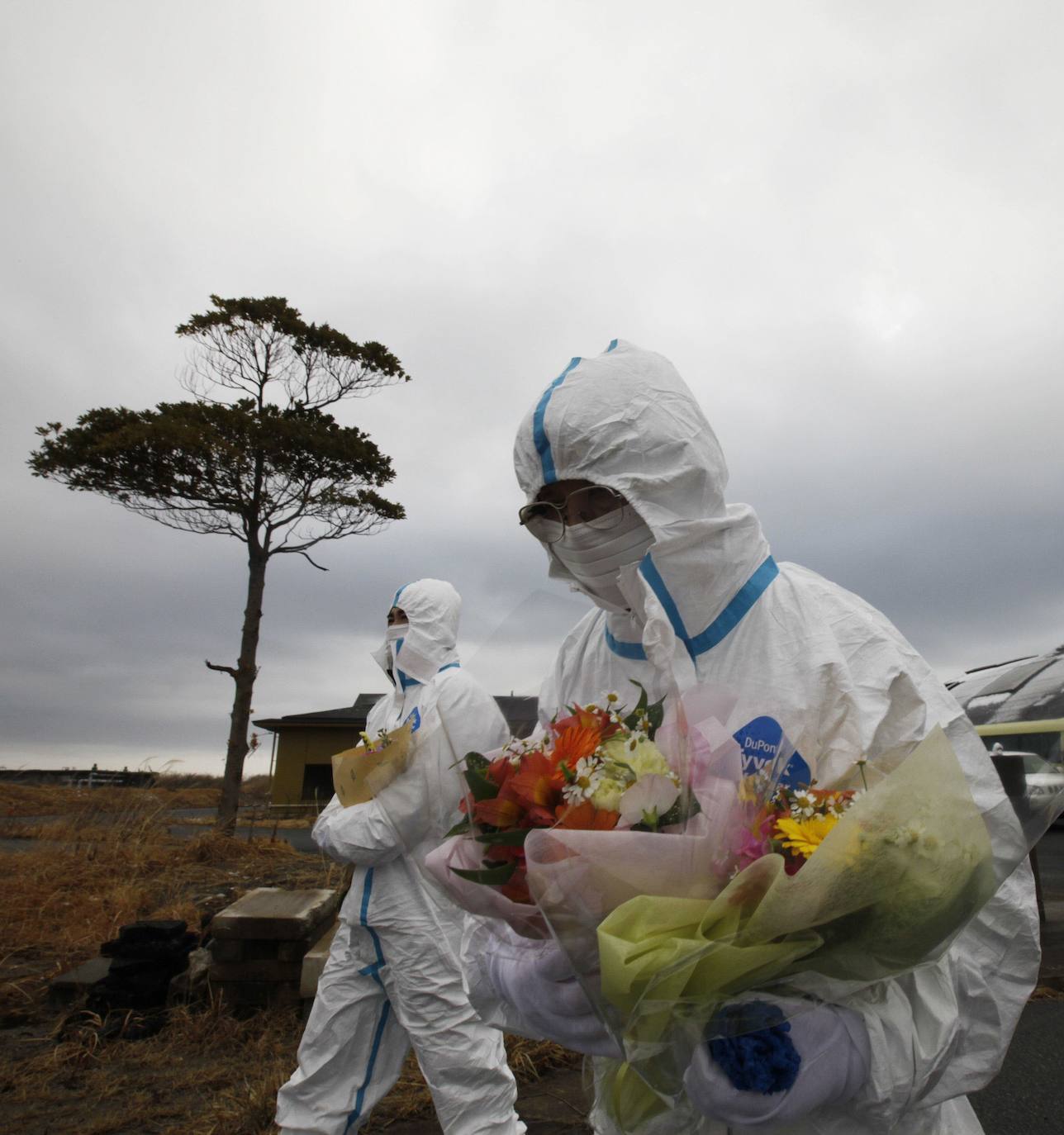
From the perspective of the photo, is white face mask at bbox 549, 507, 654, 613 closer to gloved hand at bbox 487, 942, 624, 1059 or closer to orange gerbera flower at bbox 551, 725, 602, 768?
orange gerbera flower at bbox 551, 725, 602, 768

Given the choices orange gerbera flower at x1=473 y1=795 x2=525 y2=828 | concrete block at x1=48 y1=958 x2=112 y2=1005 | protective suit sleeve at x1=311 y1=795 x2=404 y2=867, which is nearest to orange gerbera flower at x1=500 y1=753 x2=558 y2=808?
orange gerbera flower at x1=473 y1=795 x2=525 y2=828

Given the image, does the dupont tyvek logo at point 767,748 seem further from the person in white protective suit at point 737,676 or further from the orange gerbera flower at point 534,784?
the orange gerbera flower at point 534,784

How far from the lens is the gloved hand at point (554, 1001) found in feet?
4.31

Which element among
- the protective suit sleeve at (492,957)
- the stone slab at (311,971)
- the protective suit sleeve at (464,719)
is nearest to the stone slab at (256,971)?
the stone slab at (311,971)

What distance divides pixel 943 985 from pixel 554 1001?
0.62 meters

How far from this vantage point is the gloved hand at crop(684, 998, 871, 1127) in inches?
46.5

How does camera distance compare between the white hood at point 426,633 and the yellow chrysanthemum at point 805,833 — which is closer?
the yellow chrysanthemum at point 805,833

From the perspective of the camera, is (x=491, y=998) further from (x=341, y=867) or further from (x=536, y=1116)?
→ (x=341, y=867)

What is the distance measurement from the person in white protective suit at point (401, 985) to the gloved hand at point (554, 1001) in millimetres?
1689

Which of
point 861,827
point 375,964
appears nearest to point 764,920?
point 861,827

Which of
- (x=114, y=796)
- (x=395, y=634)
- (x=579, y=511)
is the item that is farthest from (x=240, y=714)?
(x=579, y=511)

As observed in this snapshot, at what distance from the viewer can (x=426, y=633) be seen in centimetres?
415

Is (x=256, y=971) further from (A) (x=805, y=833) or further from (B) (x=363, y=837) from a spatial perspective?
(A) (x=805, y=833)

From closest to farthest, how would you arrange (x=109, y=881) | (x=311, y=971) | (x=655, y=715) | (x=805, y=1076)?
1. (x=805, y=1076)
2. (x=655, y=715)
3. (x=311, y=971)
4. (x=109, y=881)
